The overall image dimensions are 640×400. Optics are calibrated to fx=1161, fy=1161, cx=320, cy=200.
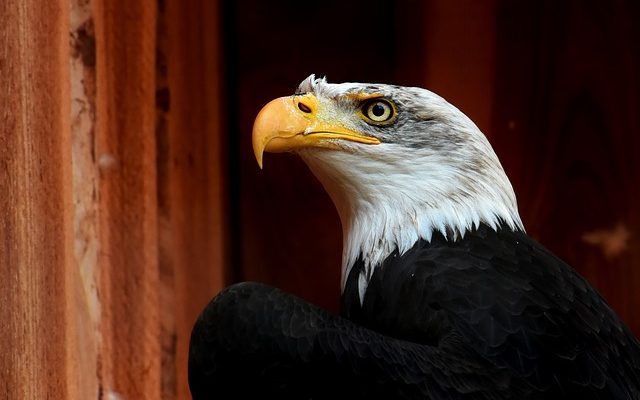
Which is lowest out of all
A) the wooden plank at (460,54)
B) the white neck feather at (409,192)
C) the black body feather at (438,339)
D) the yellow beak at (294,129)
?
the black body feather at (438,339)

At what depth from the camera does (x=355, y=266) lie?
2764 millimetres

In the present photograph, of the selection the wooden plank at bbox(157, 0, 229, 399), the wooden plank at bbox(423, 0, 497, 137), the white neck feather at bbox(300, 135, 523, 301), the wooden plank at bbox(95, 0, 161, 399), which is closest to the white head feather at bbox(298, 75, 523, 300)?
the white neck feather at bbox(300, 135, 523, 301)

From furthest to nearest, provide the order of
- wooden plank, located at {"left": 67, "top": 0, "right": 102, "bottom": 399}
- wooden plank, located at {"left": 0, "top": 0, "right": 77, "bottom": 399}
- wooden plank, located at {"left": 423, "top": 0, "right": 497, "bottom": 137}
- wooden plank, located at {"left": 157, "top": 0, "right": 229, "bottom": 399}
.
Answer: wooden plank, located at {"left": 423, "top": 0, "right": 497, "bottom": 137} → wooden plank, located at {"left": 157, "top": 0, "right": 229, "bottom": 399} → wooden plank, located at {"left": 67, "top": 0, "right": 102, "bottom": 399} → wooden plank, located at {"left": 0, "top": 0, "right": 77, "bottom": 399}

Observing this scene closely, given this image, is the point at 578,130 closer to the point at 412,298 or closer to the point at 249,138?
the point at 249,138

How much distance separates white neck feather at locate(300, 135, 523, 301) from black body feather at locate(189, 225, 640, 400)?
0.10 metres

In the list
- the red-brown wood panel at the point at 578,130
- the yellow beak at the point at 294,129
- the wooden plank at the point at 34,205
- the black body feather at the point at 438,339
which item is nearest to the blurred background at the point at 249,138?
the red-brown wood panel at the point at 578,130

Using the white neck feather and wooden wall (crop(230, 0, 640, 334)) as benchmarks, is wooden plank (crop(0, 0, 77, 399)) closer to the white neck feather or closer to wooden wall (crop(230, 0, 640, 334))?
the white neck feather

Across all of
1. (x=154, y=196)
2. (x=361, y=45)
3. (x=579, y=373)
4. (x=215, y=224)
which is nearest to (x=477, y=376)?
(x=579, y=373)

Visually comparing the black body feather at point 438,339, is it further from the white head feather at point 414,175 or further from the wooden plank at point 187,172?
the wooden plank at point 187,172

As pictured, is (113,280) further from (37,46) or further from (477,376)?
(477,376)

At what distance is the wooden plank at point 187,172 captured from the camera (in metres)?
3.28

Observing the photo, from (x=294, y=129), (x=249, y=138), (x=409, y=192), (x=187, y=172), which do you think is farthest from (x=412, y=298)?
(x=249, y=138)

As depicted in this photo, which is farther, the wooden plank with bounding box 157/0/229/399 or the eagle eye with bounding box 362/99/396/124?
the wooden plank with bounding box 157/0/229/399

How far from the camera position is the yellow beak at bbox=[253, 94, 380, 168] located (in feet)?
8.43
